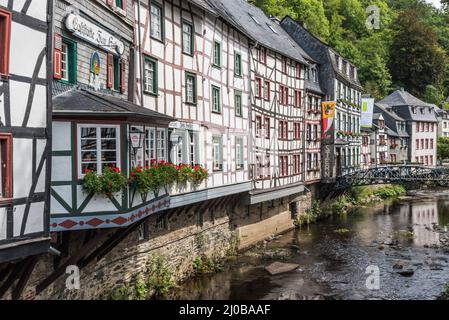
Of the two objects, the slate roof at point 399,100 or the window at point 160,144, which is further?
the slate roof at point 399,100

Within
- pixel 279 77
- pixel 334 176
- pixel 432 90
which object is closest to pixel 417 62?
pixel 432 90

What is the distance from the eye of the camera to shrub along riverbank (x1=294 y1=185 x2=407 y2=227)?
118 feet

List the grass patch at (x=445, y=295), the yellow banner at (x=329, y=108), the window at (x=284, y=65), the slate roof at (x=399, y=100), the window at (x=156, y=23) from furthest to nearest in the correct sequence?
the slate roof at (x=399, y=100) < the yellow banner at (x=329, y=108) < the window at (x=284, y=65) < the grass patch at (x=445, y=295) < the window at (x=156, y=23)

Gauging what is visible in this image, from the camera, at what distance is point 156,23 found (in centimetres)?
1788

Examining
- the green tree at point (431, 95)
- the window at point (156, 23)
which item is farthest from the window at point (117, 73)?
the green tree at point (431, 95)

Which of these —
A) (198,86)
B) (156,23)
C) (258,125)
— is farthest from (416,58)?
(156,23)

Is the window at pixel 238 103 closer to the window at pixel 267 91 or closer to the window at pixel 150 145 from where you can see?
the window at pixel 267 91

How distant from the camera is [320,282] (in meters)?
21.2

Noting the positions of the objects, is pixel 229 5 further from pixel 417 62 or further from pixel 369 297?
pixel 417 62

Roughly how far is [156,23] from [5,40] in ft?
28.4

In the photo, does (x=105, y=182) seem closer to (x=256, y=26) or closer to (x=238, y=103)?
(x=238, y=103)

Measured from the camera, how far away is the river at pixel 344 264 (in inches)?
774

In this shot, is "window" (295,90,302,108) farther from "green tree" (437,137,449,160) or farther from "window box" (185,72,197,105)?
"green tree" (437,137,449,160)

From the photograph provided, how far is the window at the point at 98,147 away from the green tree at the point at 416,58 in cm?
7376
